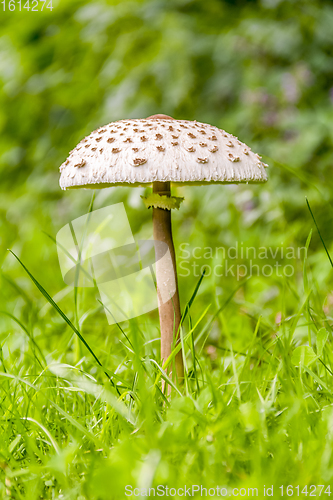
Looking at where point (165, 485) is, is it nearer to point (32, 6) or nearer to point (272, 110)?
point (272, 110)

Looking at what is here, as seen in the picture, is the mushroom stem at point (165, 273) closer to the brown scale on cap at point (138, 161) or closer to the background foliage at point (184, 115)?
the brown scale on cap at point (138, 161)

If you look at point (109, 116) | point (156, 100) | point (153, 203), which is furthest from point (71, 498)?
point (156, 100)

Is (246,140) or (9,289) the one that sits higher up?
(246,140)

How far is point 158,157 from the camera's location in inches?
52.9

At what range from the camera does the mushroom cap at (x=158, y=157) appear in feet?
4.38

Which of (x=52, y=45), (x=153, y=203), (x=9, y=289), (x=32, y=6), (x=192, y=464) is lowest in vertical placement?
(x=9, y=289)

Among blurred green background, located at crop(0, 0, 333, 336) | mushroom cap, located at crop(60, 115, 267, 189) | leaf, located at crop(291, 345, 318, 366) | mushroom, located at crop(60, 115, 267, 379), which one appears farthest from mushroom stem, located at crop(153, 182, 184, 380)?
blurred green background, located at crop(0, 0, 333, 336)

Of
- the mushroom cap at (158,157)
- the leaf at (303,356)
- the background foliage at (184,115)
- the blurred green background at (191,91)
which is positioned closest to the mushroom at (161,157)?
the mushroom cap at (158,157)

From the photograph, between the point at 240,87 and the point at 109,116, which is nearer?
the point at 109,116

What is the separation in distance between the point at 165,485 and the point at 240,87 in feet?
11.5

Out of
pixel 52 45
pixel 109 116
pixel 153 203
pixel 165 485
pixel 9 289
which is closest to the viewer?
pixel 165 485

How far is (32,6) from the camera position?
3.56 meters

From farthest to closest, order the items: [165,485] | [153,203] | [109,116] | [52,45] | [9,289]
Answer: [52,45] → [109,116] → [9,289] → [153,203] → [165,485]

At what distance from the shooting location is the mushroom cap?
1334 mm
